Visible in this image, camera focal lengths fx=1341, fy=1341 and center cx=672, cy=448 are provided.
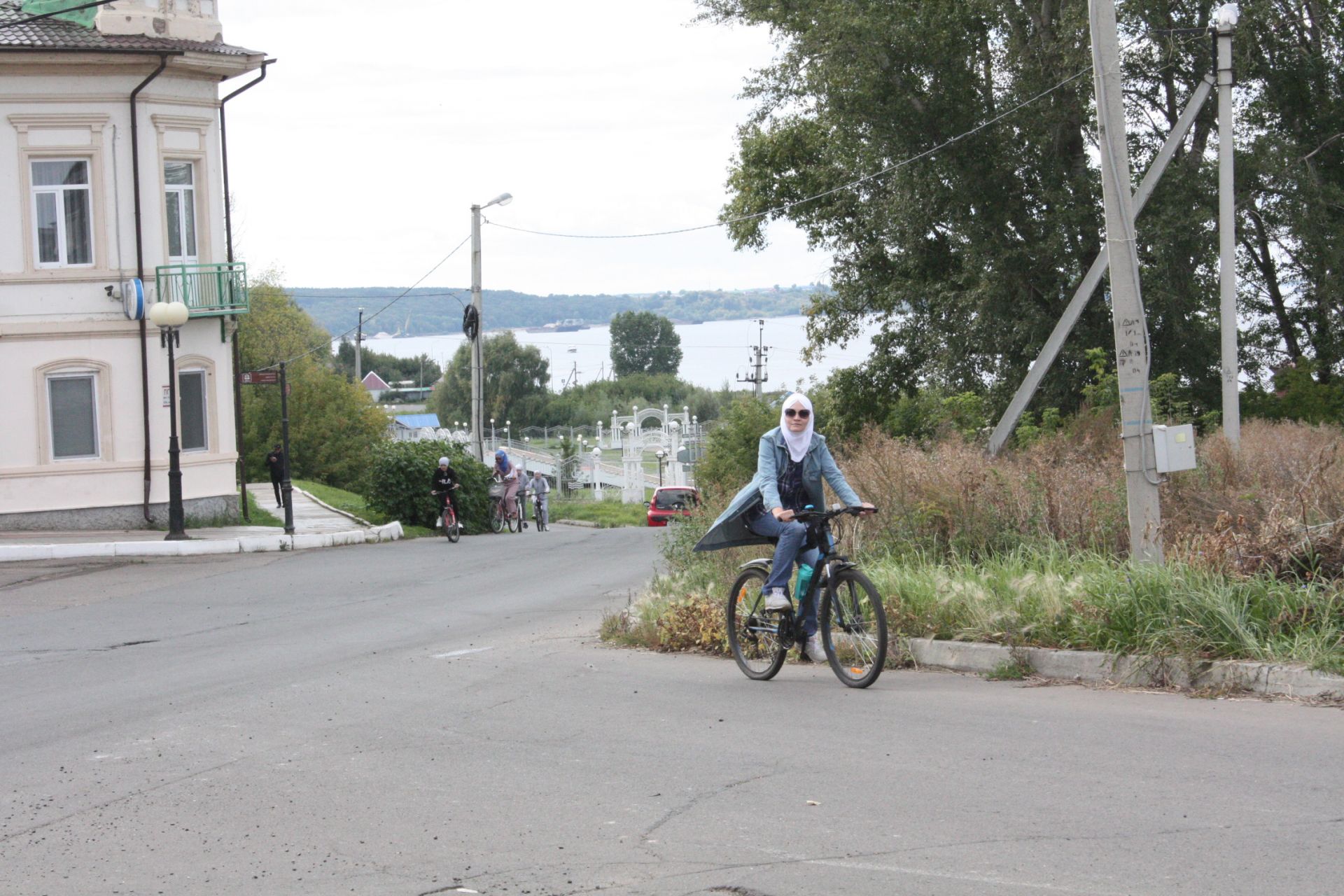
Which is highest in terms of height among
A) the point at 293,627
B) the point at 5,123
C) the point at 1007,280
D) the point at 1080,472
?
the point at 5,123

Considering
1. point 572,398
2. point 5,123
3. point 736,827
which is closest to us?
point 736,827

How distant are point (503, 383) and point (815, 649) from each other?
393 ft

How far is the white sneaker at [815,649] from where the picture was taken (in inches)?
371

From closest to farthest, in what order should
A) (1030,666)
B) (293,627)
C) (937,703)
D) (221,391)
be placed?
1. (937,703)
2. (1030,666)
3. (293,627)
4. (221,391)

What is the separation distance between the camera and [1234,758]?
6441 mm

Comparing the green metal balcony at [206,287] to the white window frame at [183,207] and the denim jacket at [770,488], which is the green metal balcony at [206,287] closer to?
the white window frame at [183,207]

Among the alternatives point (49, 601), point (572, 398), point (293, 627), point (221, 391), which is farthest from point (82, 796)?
point (572, 398)

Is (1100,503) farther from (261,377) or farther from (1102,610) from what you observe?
(261,377)

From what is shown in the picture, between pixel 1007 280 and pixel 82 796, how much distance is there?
2208 centimetres

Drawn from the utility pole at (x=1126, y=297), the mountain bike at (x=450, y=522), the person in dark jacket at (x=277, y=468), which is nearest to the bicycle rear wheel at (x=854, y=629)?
the utility pole at (x=1126, y=297)

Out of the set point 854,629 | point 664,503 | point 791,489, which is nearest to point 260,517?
point 664,503

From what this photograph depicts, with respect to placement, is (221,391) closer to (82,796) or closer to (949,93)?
(949,93)

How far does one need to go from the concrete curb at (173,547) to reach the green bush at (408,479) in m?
4.14

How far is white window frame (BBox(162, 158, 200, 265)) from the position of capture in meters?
25.0
